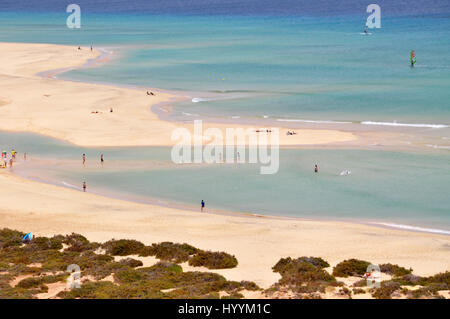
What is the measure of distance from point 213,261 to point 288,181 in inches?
665

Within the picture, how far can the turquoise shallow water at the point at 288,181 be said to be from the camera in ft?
112

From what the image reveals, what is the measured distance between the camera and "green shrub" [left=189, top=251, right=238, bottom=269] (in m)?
22.8

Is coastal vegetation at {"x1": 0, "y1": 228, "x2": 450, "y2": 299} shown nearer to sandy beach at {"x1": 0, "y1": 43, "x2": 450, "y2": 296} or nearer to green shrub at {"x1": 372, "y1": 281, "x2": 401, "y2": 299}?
green shrub at {"x1": 372, "y1": 281, "x2": 401, "y2": 299}

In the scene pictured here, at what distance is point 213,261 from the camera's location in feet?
75.0

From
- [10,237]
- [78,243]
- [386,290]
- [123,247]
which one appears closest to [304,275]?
[386,290]

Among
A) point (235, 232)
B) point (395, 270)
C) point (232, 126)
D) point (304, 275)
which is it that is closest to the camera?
point (304, 275)

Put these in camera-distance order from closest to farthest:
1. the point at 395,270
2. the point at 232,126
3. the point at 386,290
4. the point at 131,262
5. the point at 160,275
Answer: the point at 386,290 < the point at 160,275 < the point at 395,270 < the point at 131,262 < the point at 232,126

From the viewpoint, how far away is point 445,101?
210 feet

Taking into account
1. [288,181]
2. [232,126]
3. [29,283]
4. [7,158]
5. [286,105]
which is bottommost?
[29,283]

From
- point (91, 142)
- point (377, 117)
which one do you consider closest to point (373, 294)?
point (91, 142)

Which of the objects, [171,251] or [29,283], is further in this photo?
[171,251]

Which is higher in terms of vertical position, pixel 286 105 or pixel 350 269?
pixel 286 105

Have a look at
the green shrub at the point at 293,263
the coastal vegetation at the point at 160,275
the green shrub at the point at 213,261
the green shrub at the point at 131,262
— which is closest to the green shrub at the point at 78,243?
the coastal vegetation at the point at 160,275

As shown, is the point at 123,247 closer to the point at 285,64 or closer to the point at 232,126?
the point at 232,126
